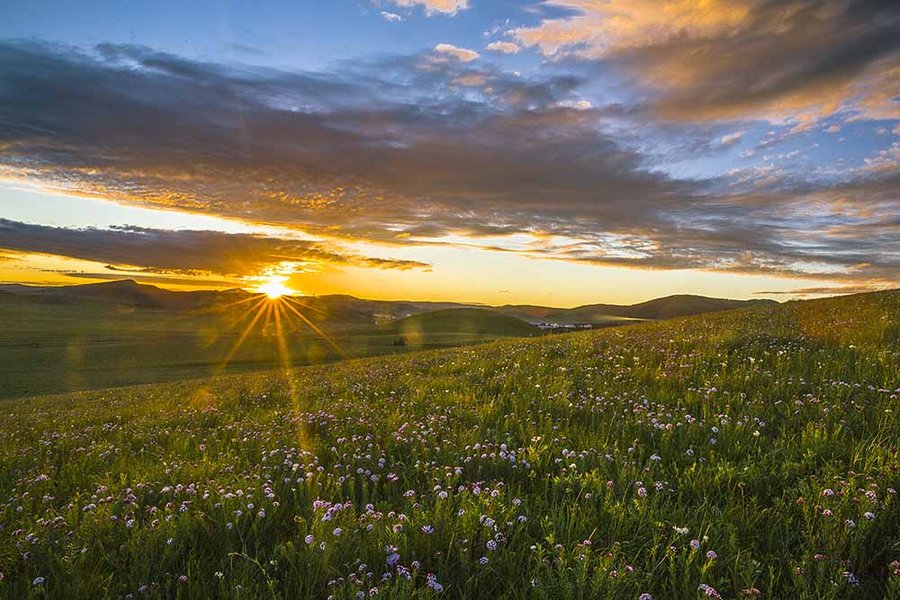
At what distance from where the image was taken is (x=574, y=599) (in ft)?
9.45

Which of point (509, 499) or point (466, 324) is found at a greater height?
point (509, 499)

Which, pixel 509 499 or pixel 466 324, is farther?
pixel 466 324

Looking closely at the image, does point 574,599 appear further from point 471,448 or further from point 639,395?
point 639,395

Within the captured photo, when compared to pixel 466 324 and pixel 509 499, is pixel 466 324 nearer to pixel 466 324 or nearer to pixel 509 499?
pixel 466 324

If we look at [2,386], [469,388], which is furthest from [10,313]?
[469,388]

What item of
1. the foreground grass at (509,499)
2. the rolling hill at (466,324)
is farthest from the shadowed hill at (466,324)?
the foreground grass at (509,499)

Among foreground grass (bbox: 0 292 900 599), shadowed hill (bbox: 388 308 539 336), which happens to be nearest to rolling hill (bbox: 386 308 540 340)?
shadowed hill (bbox: 388 308 539 336)

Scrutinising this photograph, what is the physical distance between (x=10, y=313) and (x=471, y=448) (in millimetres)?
237242

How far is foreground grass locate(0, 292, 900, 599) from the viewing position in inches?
124

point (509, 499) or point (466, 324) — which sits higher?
point (509, 499)

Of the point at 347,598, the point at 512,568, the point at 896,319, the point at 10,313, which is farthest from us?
the point at 10,313

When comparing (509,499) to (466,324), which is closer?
(509,499)

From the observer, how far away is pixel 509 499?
409 cm

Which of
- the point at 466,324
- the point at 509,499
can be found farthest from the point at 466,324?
the point at 509,499
